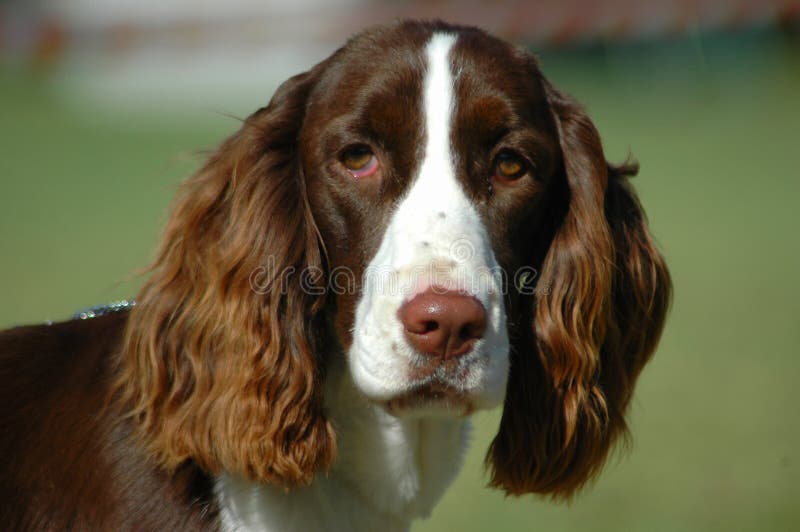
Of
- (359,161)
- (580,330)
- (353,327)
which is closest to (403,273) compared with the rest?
(353,327)

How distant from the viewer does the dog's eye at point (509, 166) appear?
319 centimetres

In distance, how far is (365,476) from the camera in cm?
325

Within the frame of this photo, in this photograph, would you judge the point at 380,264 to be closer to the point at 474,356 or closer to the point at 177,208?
the point at 474,356

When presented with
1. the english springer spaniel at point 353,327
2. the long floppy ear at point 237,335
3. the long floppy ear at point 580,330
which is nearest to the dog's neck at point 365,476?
the english springer spaniel at point 353,327

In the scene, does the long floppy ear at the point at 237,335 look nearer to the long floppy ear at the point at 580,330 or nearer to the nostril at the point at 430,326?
the nostril at the point at 430,326

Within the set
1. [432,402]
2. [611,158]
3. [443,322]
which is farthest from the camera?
[611,158]

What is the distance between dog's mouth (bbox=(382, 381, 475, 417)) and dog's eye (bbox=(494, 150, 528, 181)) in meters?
0.71

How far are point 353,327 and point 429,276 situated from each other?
0.39 meters

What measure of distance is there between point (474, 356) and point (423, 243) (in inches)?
13.0

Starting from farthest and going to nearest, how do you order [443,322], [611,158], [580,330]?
[611,158] → [580,330] → [443,322]

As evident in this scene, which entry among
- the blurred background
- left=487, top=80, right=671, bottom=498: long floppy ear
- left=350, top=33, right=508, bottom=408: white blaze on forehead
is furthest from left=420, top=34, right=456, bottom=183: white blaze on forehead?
the blurred background

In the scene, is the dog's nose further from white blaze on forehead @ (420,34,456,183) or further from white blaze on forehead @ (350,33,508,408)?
white blaze on forehead @ (420,34,456,183)

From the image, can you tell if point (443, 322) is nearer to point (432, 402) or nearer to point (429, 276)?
point (429, 276)

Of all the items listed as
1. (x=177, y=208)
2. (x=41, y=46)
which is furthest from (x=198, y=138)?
(x=177, y=208)
